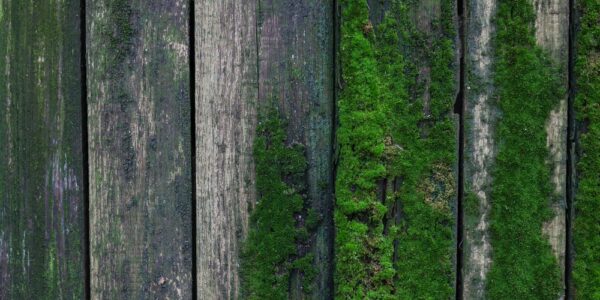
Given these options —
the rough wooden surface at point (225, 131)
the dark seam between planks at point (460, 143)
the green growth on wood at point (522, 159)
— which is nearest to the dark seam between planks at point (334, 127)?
the rough wooden surface at point (225, 131)

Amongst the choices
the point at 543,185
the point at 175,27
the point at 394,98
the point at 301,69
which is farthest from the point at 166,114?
the point at 543,185

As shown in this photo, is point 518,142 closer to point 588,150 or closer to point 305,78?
point 588,150

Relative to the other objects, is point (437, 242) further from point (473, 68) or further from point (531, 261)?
point (473, 68)

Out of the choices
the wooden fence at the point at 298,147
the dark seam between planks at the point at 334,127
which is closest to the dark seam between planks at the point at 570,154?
the wooden fence at the point at 298,147

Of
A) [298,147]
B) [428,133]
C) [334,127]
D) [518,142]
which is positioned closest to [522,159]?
[518,142]

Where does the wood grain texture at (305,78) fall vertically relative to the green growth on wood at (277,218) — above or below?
above

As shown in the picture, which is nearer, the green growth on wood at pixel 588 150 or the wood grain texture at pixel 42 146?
the green growth on wood at pixel 588 150

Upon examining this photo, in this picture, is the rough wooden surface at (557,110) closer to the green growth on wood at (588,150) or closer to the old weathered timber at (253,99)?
the green growth on wood at (588,150)
